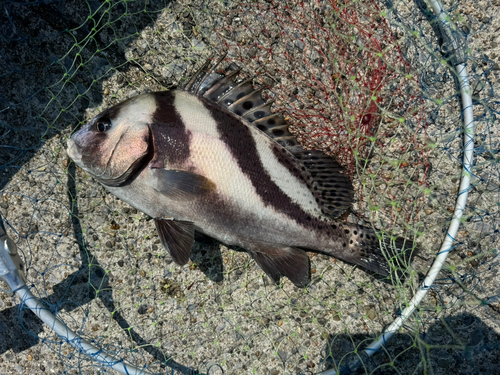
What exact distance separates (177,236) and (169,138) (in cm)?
53

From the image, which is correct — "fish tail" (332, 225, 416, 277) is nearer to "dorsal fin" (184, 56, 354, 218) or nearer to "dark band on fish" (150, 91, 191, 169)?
"dorsal fin" (184, 56, 354, 218)

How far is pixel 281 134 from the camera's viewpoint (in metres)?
2.14

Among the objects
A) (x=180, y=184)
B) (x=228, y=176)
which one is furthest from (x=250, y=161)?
(x=180, y=184)

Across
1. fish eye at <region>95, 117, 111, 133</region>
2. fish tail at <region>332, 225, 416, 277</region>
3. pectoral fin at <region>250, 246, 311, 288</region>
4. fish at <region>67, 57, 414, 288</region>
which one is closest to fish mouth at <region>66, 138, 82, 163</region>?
fish at <region>67, 57, 414, 288</region>

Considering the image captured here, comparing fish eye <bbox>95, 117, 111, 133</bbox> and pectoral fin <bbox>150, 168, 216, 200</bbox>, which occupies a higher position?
fish eye <bbox>95, 117, 111, 133</bbox>

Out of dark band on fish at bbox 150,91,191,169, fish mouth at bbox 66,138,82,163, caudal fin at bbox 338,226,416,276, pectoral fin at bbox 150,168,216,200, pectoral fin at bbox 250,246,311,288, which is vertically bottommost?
caudal fin at bbox 338,226,416,276

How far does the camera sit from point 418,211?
229 centimetres

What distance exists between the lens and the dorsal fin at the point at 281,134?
82.5 inches

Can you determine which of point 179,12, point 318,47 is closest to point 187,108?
point 179,12

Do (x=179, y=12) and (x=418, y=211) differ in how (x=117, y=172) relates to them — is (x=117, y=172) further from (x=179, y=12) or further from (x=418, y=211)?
(x=418, y=211)

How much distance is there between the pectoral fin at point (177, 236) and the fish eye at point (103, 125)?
56 cm

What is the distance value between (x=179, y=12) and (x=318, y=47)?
0.91 metres

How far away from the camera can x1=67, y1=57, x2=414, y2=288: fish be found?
6.40ft

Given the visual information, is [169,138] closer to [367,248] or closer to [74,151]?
[74,151]
